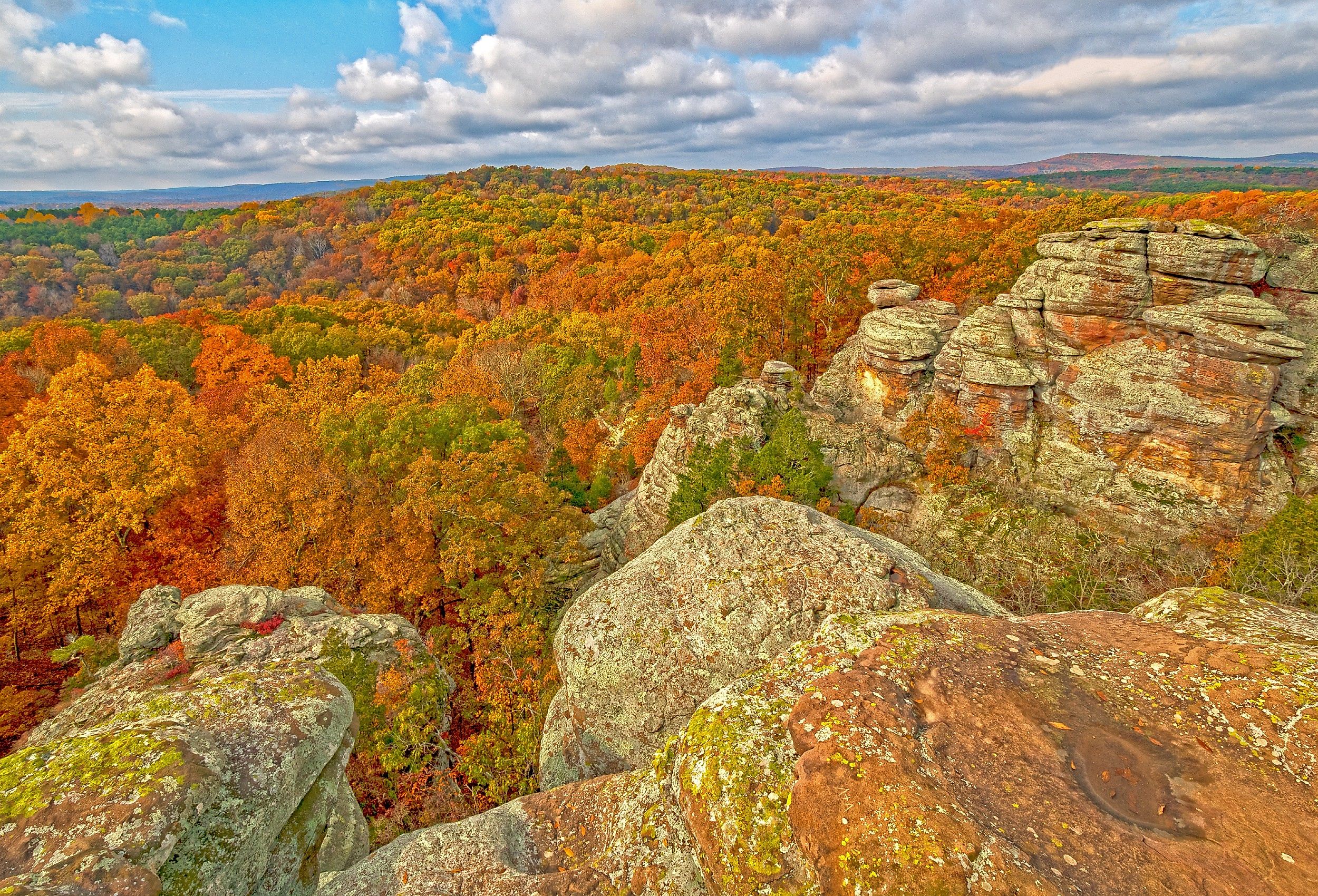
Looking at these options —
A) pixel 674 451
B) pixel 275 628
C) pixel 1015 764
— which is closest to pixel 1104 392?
pixel 674 451

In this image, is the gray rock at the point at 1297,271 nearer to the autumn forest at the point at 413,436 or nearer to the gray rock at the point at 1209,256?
the gray rock at the point at 1209,256

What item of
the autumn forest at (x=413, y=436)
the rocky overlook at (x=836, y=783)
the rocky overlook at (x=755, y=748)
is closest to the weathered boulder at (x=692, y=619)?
the rocky overlook at (x=755, y=748)

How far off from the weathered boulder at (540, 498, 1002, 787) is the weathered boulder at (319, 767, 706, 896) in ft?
8.62

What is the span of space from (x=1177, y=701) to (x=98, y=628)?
118 ft

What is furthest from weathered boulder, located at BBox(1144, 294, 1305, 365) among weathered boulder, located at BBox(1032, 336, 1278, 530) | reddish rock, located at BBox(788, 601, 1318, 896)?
reddish rock, located at BBox(788, 601, 1318, 896)

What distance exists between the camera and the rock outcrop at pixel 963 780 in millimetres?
6504

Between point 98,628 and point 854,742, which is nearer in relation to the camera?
point 854,742

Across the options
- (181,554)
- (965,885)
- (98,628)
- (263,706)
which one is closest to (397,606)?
(181,554)

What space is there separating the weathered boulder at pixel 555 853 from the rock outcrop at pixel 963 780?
34 mm

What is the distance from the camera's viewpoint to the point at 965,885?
20.1ft

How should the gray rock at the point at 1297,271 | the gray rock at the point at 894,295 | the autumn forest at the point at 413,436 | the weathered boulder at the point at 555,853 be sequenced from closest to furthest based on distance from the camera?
the weathered boulder at the point at 555,853, the autumn forest at the point at 413,436, the gray rock at the point at 1297,271, the gray rock at the point at 894,295

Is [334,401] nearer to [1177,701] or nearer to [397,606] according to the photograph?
[397,606]

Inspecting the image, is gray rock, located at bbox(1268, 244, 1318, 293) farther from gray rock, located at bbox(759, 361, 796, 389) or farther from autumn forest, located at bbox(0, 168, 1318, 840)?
gray rock, located at bbox(759, 361, 796, 389)

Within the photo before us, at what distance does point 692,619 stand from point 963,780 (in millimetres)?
6579
